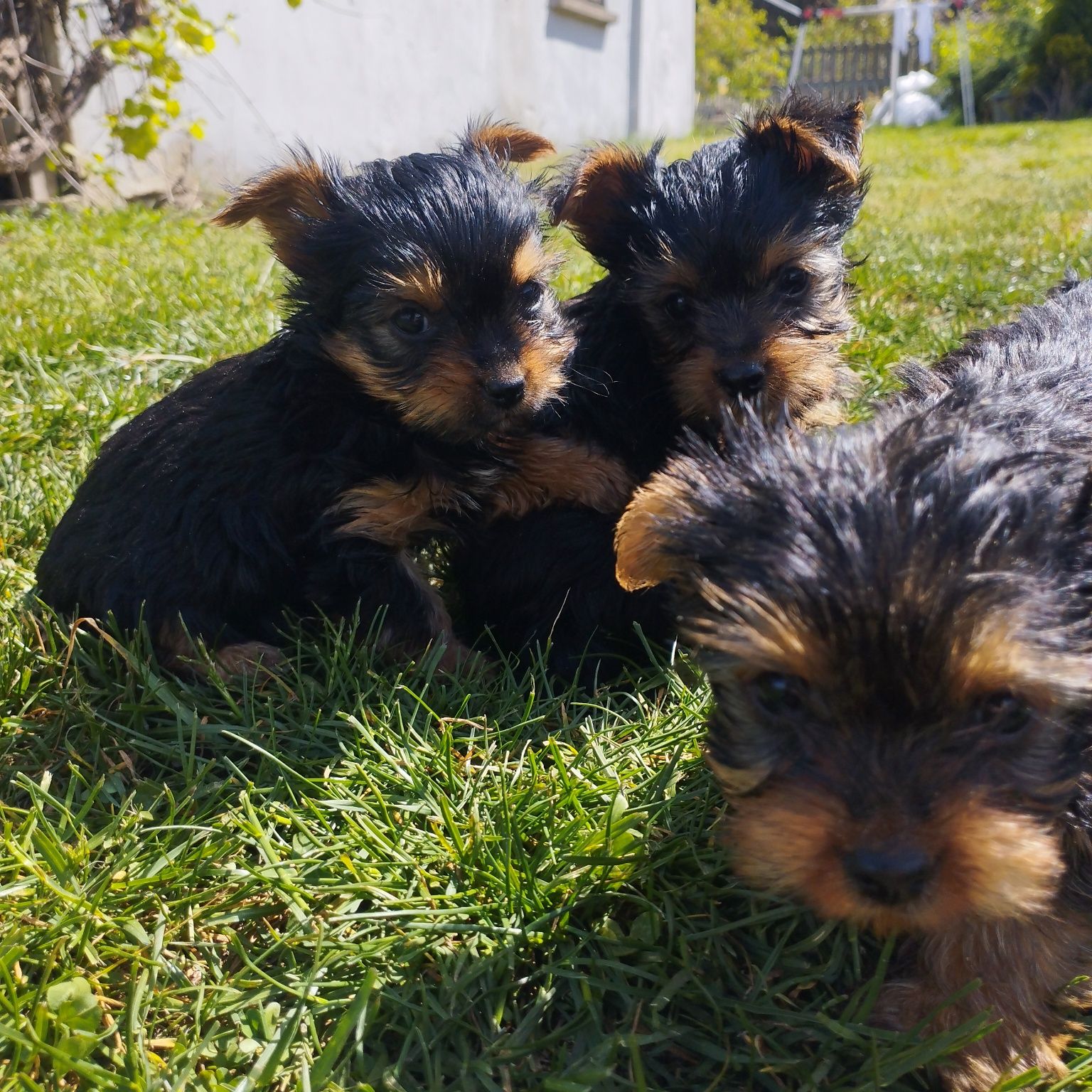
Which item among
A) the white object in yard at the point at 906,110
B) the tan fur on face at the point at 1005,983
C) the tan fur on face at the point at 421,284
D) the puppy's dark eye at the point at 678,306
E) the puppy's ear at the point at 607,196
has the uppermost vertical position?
the white object in yard at the point at 906,110

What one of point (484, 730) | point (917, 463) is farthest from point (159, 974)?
point (917, 463)

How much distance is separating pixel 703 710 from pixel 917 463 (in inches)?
41.8

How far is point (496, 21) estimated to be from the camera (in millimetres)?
14500

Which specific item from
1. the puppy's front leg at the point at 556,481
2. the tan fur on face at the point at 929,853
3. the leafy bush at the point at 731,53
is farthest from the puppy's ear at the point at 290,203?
the leafy bush at the point at 731,53

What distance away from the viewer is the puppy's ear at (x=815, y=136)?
142 inches

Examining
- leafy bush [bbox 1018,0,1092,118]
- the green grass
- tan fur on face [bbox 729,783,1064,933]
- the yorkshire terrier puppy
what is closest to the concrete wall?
the yorkshire terrier puppy

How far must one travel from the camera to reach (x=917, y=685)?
1.70 meters

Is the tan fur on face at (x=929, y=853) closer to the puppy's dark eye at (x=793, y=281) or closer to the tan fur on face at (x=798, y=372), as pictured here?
the tan fur on face at (x=798, y=372)

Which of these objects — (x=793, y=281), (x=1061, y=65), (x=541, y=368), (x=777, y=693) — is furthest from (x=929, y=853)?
(x=1061, y=65)

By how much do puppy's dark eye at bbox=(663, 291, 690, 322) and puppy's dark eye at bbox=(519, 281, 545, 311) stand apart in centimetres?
42

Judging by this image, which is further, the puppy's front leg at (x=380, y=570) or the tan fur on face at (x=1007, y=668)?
A: the puppy's front leg at (x=380, y=570)

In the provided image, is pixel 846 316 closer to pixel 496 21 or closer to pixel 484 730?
pixel 484 730

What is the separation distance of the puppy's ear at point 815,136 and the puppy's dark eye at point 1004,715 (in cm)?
238

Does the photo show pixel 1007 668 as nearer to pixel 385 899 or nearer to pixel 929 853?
pixel 929 853
